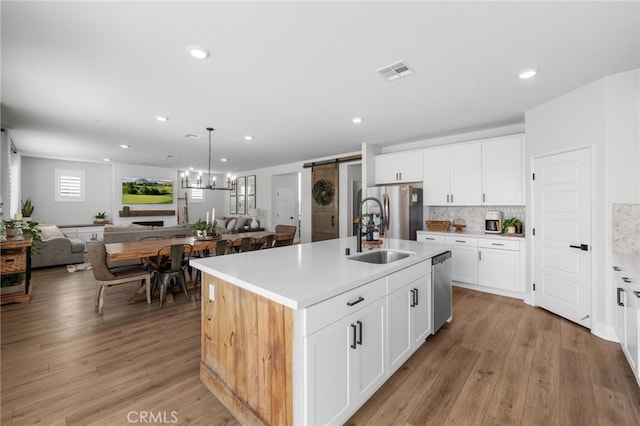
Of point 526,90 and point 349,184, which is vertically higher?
point 526,90

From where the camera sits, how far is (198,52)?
222 centimetres

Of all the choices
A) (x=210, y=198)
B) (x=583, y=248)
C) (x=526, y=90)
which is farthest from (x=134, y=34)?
(x=210, y=198)

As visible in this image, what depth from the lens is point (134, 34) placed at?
200 centimetres

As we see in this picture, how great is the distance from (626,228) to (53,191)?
1152cm

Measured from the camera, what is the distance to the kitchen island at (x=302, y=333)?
1.37m

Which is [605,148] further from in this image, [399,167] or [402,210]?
[399,167]

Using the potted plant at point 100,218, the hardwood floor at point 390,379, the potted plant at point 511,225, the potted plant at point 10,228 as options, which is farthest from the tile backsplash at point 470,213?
the potted plant at point 100,218

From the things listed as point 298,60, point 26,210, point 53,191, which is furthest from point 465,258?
point 53,191

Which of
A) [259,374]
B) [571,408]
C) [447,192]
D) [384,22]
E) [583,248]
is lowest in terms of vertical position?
[571,408]

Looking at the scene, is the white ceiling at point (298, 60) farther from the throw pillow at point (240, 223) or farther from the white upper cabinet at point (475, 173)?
the throw pillow at point (240, 223)

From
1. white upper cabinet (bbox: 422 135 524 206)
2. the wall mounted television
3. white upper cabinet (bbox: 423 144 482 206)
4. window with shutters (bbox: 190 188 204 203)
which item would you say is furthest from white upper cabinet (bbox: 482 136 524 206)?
window with shutters (bbox: 190 188 204 203)

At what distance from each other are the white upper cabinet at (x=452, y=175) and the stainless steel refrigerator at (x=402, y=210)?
272mm

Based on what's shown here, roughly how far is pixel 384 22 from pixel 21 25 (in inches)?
99.0

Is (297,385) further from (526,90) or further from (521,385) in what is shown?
(526,90)
